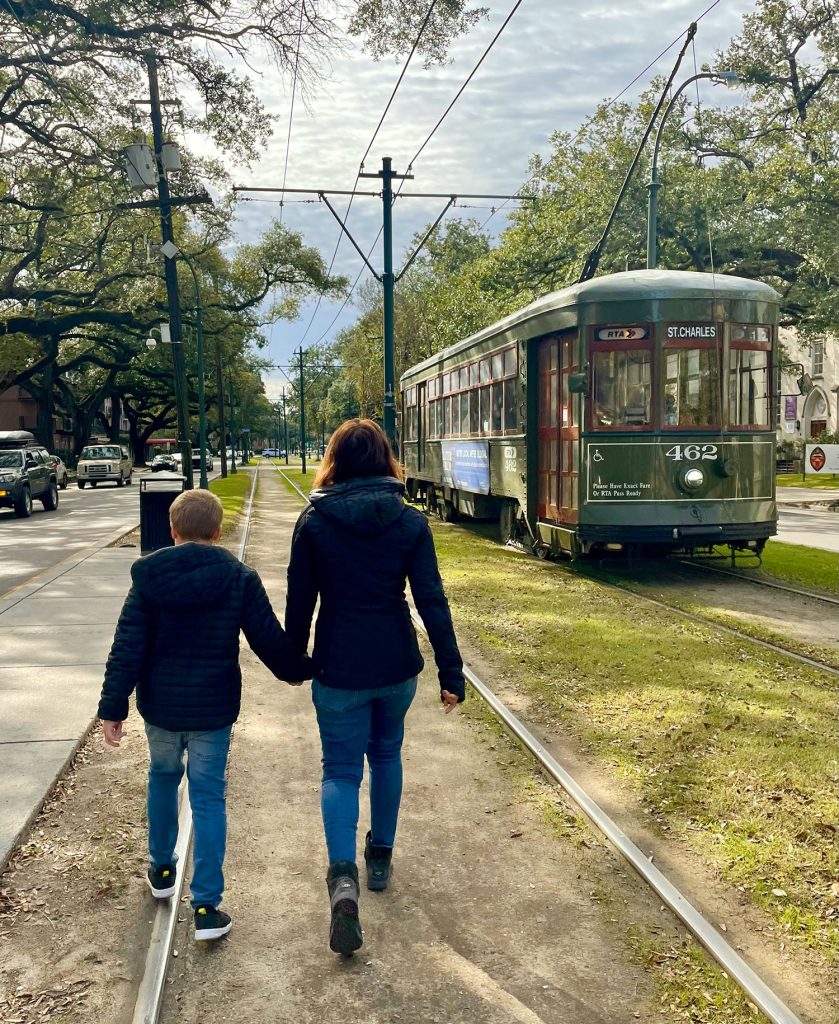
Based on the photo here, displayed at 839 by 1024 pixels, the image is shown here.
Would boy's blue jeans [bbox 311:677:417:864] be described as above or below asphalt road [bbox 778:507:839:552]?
above

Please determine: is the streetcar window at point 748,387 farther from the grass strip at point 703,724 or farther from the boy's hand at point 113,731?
the boy's hand at point 113,731

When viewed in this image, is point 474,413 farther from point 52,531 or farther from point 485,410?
point 52,531

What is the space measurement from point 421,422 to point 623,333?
1105 centimetres

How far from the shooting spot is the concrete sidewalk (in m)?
5.02

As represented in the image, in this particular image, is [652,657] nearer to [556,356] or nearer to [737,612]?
[737,612]

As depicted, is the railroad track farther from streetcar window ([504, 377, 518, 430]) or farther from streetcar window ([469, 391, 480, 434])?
streetcar window ([469, 391, 480, 434])

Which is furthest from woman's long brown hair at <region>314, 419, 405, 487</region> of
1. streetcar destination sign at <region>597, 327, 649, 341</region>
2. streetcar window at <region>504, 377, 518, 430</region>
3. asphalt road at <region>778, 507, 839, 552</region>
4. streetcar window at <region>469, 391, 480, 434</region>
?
asphalt road at <region>778, 507, 839, 552</region>

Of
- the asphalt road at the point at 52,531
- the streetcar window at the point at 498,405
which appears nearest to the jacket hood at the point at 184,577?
the asphalt road at the point at 52,531

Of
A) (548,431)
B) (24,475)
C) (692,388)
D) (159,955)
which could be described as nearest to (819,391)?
(24,475)

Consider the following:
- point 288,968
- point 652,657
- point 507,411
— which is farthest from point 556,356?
point 288,968

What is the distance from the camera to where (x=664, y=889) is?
3783 mm

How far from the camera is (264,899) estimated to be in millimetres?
3801

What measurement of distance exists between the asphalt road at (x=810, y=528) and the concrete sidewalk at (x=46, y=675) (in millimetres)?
11129

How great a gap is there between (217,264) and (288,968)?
139 feet
